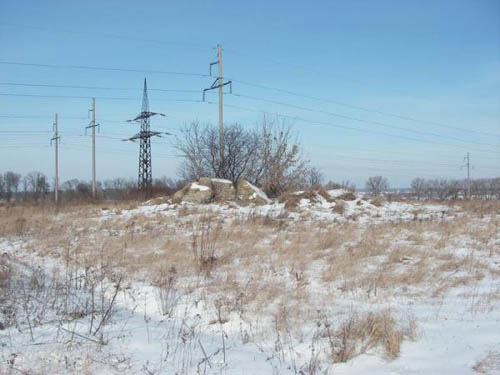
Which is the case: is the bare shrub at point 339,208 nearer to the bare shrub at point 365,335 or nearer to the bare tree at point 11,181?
the bare shrub at point 365,335

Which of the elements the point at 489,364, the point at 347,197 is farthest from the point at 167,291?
the point at 347,197

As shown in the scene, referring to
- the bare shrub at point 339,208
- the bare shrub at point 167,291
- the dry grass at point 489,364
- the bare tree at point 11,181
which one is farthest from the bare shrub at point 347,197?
the bare tree at point 11,181

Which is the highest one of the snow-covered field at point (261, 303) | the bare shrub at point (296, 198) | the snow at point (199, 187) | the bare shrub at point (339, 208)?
the snow at point (199, 187)

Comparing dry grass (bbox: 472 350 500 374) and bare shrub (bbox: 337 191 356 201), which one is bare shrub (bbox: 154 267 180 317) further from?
bare shrub (bbox: 337 191 356 201)

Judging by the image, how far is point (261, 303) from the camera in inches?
173

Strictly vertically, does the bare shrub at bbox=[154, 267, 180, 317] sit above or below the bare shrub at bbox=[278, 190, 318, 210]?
below

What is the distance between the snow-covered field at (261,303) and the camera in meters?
3.02

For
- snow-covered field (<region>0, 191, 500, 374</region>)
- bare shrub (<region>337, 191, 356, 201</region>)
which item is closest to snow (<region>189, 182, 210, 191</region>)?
bare shrub (<region>337, 191, 356, 201</region>)

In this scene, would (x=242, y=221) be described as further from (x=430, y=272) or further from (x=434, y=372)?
(x=434, y=372)

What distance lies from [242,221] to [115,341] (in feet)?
22.7

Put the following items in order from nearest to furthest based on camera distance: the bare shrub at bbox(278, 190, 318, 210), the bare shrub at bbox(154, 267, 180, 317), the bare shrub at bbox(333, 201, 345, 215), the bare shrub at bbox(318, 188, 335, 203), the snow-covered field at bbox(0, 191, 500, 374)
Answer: the snow-covered field at bbox(0, 191, 500, 374)
the bare shrub at bbox(154, 267, 180, 317)
the bare shrub at bbox(333, 201, 345, 215)
the bare shrub at bbox(278, 190, 318, 210)
the bare shrub at bbox(318, 188, 335, 203)

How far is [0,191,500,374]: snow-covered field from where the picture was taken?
3.02 metres

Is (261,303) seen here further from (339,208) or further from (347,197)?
(347,197)

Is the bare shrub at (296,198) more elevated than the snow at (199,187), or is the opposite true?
the snow at (199,187)
